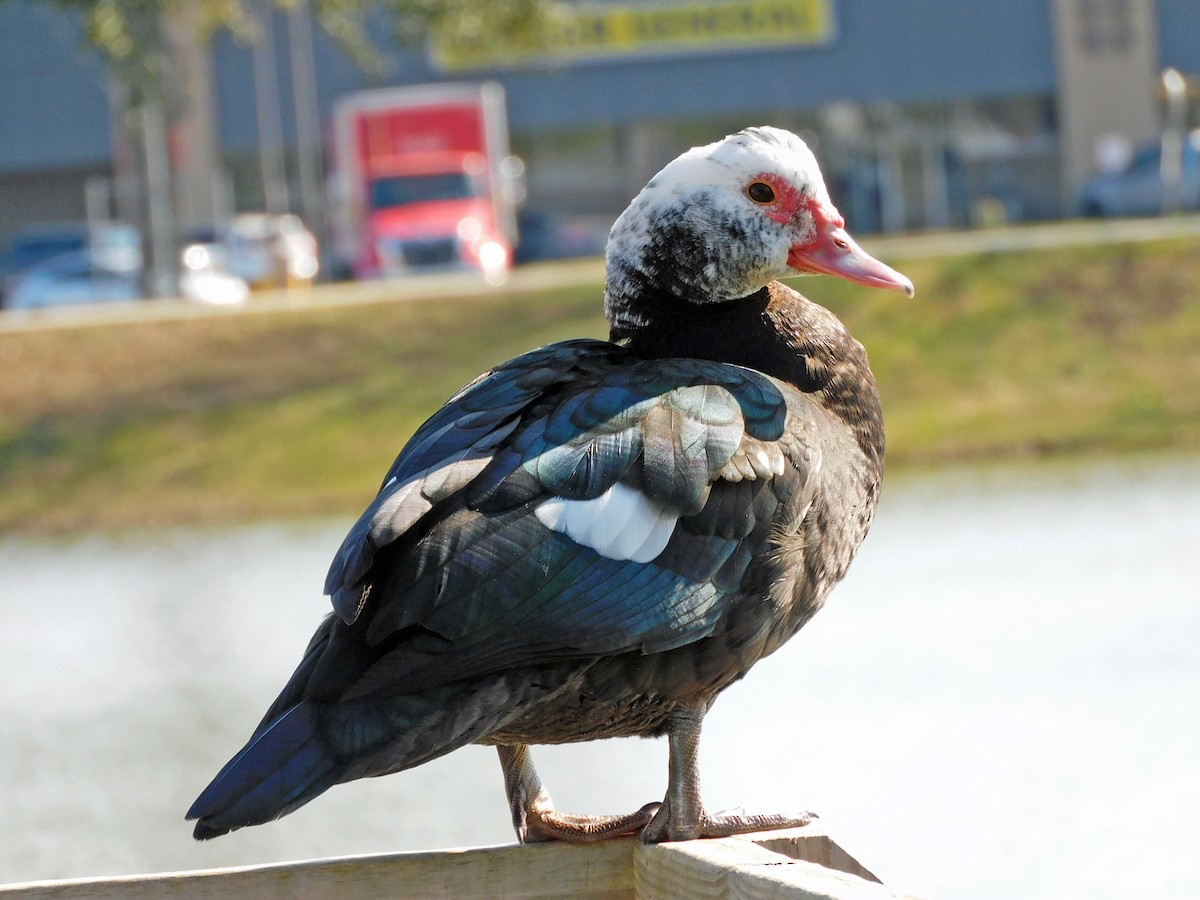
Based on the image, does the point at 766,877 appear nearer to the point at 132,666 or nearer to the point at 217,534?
the point at 132,666

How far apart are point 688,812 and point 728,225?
1.02m

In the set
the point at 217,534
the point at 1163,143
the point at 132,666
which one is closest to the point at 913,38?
the point at 1163,143

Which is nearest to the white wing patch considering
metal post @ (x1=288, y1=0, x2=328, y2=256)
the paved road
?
the paved road

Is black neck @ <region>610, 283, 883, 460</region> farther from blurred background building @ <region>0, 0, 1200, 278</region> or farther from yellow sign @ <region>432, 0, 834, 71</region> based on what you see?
yellow sign @ <region>432, 0, 834, 71</region>

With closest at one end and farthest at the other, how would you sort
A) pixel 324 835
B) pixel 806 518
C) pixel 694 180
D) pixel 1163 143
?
pixel 806 518, pixel 694 180, pixel 324 835, pixel 1163 143

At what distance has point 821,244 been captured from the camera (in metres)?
3.38

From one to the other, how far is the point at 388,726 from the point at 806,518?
83 centimetres

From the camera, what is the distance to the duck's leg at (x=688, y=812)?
2.95 meters

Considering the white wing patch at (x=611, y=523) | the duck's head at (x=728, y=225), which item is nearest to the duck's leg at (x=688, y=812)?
the white wing patch at (x=611, y=523)

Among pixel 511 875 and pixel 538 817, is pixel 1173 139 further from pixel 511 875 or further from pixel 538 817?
pixel 511 875

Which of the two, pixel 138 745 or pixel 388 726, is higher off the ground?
pixel 388 726

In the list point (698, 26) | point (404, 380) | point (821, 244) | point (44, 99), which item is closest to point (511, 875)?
point (821, 244)

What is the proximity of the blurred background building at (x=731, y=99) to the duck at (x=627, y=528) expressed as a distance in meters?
34.3

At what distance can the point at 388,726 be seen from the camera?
259 centimetres
